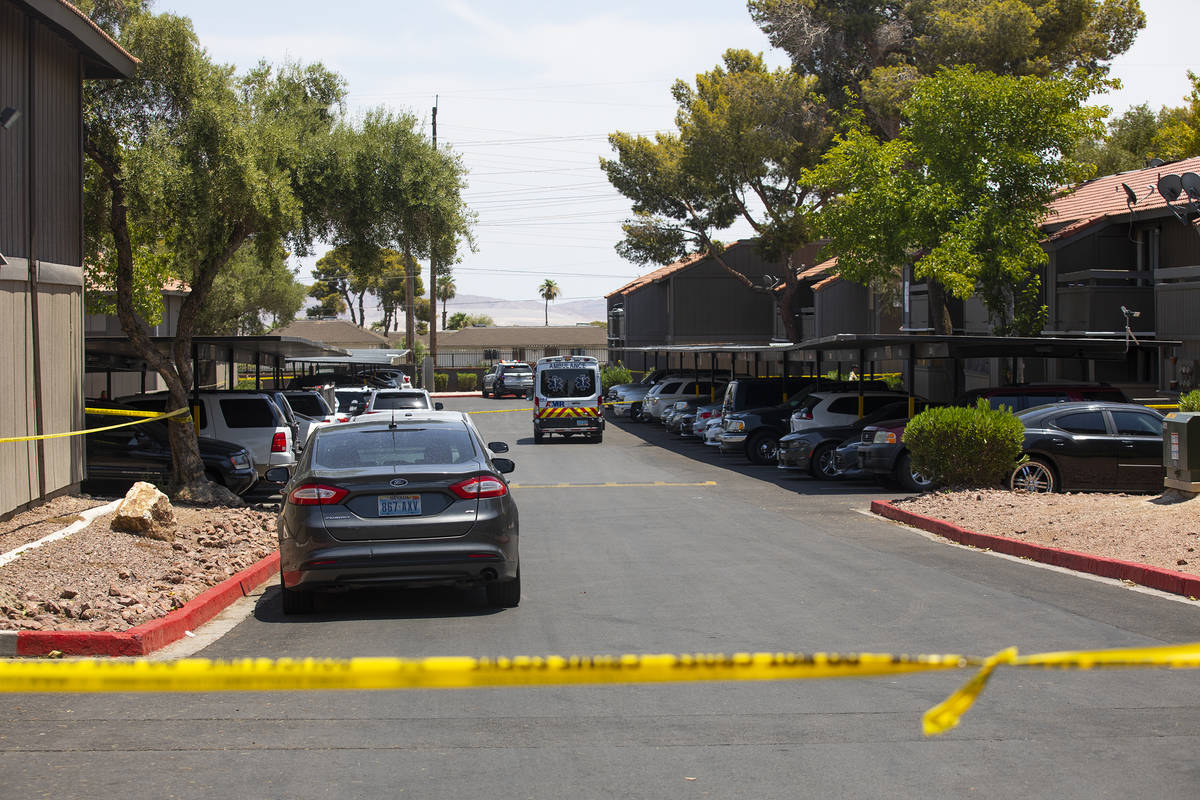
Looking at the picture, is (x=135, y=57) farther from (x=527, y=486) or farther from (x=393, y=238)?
(x=527, y=486)

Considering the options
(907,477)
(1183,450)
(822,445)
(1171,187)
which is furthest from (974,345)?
(1183,450)

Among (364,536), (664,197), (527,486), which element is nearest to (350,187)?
(527,486)

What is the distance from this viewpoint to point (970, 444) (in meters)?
15.9

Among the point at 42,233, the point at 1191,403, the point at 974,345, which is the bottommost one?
the point at 1191,403

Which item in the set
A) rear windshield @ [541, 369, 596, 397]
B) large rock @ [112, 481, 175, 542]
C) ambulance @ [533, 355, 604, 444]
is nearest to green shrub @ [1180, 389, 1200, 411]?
large rock @ [112, 481, 175, 542]

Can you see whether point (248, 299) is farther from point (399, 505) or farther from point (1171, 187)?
point (399, 505)

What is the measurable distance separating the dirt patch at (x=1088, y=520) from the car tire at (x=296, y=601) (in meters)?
7.42

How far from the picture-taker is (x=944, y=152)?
26.1m

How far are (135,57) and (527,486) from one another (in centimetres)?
955

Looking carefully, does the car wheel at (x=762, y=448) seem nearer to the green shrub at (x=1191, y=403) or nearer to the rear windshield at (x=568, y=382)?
the rear windshield at (x=568, y=382)

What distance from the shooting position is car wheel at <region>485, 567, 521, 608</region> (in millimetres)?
9184

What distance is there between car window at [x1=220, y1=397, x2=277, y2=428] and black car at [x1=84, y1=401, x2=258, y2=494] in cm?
134

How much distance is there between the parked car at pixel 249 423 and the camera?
18.1 meters

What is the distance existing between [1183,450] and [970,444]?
9.98ft
